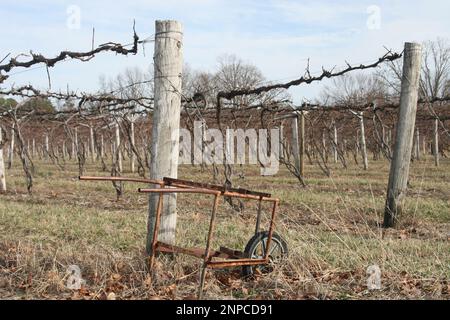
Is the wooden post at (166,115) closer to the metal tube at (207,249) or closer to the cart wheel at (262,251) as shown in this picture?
the cart wheel at (262,251)

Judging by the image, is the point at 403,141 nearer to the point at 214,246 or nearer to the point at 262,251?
the point at 214,246

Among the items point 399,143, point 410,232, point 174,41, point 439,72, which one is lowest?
point 410,232

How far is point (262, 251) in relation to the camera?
3.96 metres

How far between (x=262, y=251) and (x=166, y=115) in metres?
1.36

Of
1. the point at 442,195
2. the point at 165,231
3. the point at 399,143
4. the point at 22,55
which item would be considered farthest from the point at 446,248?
the point at 442,195

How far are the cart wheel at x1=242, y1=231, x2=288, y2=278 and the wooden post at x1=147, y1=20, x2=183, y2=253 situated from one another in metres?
0.75

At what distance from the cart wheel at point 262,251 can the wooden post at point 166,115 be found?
2.46 feet

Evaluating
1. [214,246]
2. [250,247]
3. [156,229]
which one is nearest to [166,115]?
[156,229]

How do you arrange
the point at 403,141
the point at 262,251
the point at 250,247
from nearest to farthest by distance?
1. the point at 250,247
2. the point at 262,251
3. the point at 403,141
